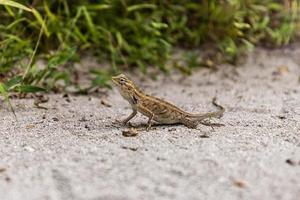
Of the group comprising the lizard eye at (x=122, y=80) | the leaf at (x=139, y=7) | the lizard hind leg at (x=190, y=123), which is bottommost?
the lizard hind leg at (x=190, y=123)

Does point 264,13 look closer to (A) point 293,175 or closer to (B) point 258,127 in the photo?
(B) point 258,127

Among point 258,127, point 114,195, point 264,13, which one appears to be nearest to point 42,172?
point 114,195

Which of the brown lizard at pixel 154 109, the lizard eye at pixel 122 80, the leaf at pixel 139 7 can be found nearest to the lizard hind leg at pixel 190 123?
the brown lizard at pixel 154 109

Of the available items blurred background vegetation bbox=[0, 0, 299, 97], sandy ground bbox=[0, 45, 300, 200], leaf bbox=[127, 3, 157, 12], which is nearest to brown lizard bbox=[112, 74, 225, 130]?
sandy ground bbox=[0, 45, 300, 200]

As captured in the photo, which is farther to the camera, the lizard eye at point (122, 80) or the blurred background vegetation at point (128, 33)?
the blurred background vegetation at point (128, 33)

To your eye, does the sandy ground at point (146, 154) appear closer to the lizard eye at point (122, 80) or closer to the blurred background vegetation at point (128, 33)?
the lizard eye at point (122, 80)

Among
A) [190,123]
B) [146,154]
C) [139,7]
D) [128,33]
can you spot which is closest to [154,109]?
[190,123]

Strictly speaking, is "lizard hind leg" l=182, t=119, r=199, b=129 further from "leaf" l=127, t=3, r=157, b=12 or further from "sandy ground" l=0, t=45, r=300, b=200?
"leaf" l=127, t=3, r=157, b=12
